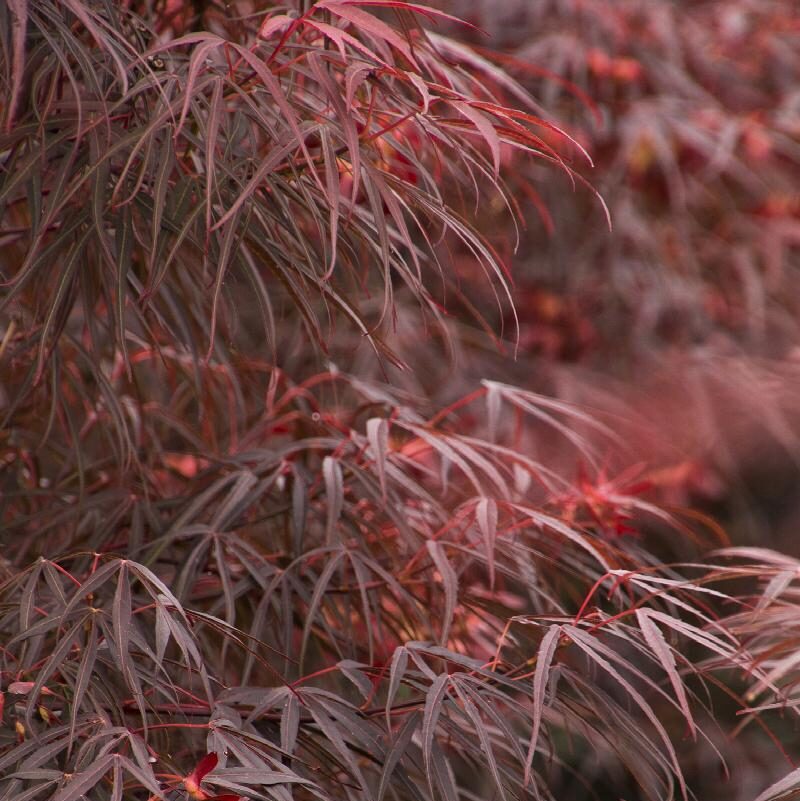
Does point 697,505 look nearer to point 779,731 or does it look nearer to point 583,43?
point 779,731

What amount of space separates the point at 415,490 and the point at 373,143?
9.3 inches

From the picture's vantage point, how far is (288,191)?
61 cm

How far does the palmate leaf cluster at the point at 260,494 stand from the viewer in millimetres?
533

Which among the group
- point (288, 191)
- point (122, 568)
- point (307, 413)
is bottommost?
point (307, 413)

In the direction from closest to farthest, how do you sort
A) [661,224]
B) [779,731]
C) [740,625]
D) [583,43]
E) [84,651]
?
1. [84,651]
2. [740,625]
3. [583,43]
4. [661,224]
5. [779,731]

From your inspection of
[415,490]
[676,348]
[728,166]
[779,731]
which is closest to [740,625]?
[415,490]

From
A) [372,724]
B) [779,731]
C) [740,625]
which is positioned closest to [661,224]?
[779,731]

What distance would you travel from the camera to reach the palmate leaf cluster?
0.53 m

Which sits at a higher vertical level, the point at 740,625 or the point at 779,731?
the point at 740,625

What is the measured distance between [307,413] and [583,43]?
2.87 feet

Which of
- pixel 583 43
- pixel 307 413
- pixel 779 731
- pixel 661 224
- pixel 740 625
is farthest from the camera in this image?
pixel 779 731

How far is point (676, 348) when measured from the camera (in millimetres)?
1511

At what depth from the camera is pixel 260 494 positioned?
2.41 ft

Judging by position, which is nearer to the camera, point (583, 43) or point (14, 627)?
point (14, 627)
